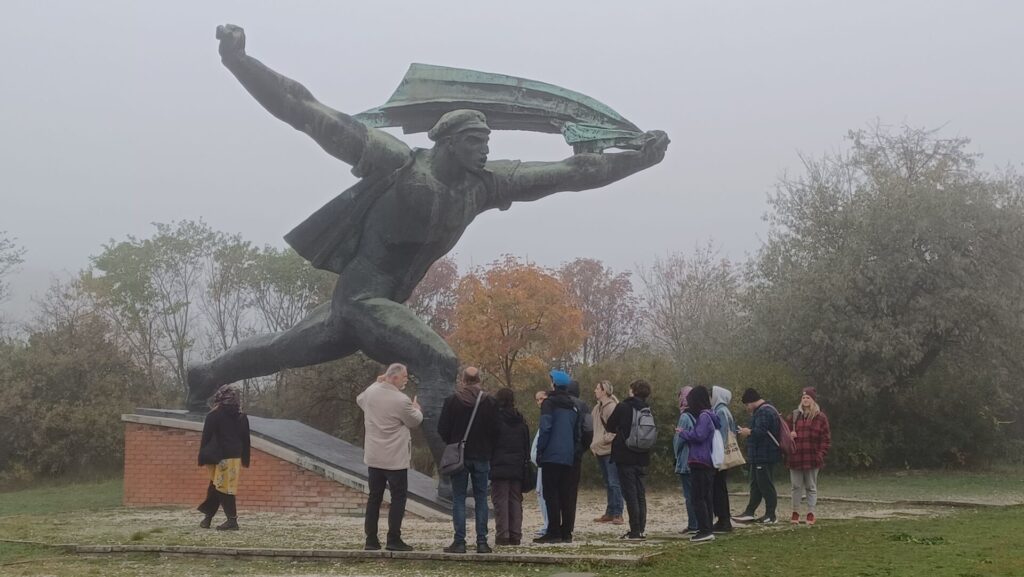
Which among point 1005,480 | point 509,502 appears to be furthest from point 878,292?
point 509,502

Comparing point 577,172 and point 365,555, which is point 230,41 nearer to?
point 577,172

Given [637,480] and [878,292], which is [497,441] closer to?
[637,480]

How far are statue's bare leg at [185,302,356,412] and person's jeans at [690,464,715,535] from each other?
4405 mm

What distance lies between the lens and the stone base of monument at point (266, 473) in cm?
1117

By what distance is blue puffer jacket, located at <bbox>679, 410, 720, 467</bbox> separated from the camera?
316 inches

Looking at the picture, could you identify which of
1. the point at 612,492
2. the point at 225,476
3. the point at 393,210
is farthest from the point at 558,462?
the point at 393,210

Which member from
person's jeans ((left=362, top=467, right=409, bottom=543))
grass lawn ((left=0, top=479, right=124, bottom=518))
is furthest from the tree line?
person's jeans ((left=362, top=467, right=409, bottom=543))

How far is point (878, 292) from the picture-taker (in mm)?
20391

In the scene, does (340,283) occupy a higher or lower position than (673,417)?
higher

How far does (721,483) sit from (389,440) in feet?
10.9

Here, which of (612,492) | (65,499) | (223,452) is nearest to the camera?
(223,452)

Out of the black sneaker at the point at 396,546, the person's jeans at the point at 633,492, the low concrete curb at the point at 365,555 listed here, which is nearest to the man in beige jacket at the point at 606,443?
the person's jeans at the point at 633,492

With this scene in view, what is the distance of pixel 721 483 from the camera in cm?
884

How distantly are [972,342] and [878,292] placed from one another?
224cm
